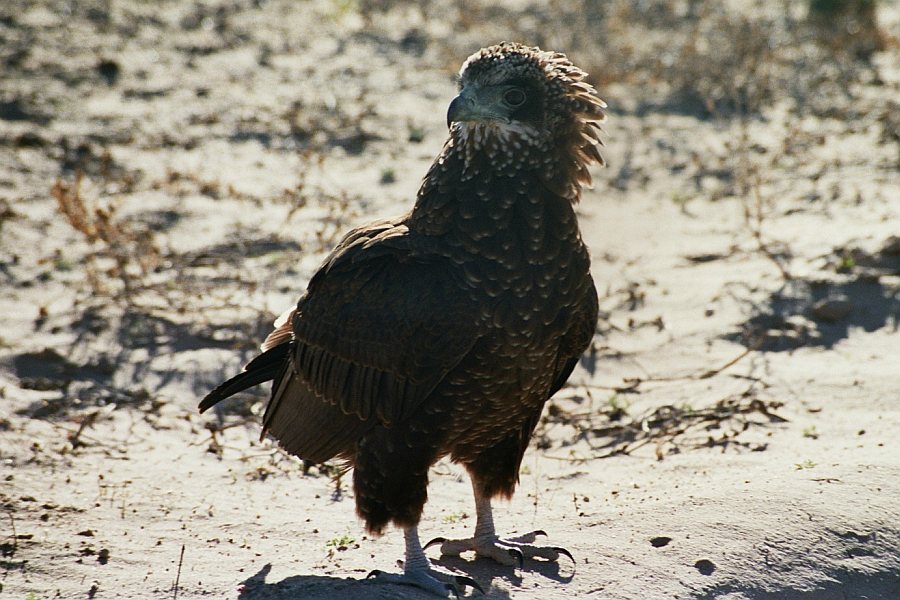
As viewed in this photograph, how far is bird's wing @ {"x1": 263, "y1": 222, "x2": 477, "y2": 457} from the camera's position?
13.7 ft

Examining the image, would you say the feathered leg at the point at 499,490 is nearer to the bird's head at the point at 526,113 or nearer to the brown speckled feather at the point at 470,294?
the brown speckled feather at the point at 470,294

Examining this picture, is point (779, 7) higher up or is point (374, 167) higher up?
point (779, 7)

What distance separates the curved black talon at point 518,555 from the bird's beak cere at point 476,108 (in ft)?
6.08

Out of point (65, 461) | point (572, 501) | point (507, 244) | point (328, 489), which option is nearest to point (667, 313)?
point (572, 501)

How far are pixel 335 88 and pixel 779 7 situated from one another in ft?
20.4

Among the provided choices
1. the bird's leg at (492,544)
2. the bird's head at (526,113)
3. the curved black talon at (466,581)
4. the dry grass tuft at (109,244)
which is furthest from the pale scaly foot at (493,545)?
the dry grass tuft at (109,244)

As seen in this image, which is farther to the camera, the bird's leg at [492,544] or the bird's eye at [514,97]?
the bird's leg at [492,544]

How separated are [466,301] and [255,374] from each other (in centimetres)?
137

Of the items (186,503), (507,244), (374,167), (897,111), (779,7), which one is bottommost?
(186,503)

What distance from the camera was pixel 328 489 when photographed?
5.58 m

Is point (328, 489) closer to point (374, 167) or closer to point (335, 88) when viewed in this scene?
point (374, 167)

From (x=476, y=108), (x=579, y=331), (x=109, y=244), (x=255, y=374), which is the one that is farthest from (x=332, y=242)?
(x=476, y=108)

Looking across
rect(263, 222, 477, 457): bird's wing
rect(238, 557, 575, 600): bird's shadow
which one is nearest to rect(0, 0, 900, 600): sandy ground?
rect(238, 557, 575, 600): bird's shadow

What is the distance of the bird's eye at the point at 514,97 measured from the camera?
14.0 ft
